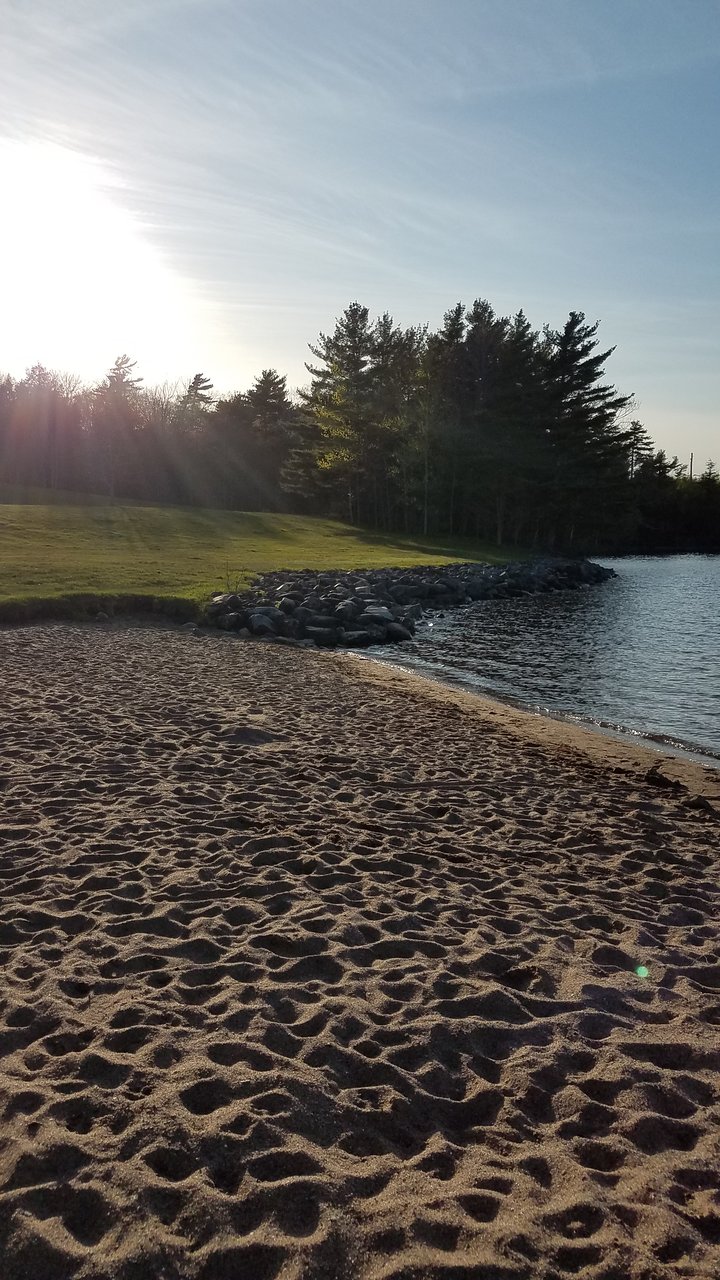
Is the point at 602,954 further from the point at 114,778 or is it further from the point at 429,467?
the point at 429,467

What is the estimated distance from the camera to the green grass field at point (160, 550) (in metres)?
24.4

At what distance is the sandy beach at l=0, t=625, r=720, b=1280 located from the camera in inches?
133

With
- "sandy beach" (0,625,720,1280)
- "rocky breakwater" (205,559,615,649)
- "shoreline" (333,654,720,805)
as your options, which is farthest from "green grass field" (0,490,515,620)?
"sandy beach" (0,625,720,1280)

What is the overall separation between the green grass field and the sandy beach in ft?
49.2

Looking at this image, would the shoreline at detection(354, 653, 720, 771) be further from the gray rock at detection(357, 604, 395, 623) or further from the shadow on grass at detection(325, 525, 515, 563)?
the shadow on grass at detection(325, 525, 515, 563)

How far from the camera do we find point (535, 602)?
35000mm

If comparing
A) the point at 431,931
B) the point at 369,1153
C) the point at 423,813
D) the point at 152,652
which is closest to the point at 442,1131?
the point at 369,1153

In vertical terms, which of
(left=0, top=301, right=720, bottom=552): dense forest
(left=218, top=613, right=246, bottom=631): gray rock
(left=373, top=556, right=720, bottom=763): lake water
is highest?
(left=0, top=301, right=720, bottom=552): dense forest

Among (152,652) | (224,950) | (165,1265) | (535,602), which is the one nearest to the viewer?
(165,1265)

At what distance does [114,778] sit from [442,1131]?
19.3 ft

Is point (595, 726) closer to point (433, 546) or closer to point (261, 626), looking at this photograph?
point (261, 626)

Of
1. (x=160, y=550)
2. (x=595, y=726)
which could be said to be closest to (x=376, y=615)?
(x=595, y=726)

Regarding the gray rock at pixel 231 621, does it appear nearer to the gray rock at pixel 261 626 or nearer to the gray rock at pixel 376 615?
the gray rock at pixel 261 626

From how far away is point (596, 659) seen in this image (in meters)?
20.0
